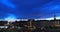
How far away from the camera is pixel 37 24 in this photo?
95.4 inches

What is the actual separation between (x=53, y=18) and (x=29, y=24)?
571mm

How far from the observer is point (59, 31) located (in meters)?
2.43

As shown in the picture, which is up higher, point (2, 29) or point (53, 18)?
point (53, 18)

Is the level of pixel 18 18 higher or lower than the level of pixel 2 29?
higher

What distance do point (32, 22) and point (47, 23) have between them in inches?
13.7

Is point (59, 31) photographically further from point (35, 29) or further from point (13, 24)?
point (13, 24)

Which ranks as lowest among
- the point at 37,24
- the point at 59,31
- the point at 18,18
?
the point at 59,31

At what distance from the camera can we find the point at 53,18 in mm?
2398

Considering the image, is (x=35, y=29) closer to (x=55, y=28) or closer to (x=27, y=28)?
(x=27, y=28)

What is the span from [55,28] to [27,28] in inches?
25.5

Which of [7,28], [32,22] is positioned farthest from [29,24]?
[7,28]

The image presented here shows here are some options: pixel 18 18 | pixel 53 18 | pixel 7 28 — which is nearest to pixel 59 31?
pixel 53 18

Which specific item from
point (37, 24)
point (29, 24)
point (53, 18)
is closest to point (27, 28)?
point (29, 24)

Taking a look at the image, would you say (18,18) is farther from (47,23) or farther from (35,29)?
(47,23)
